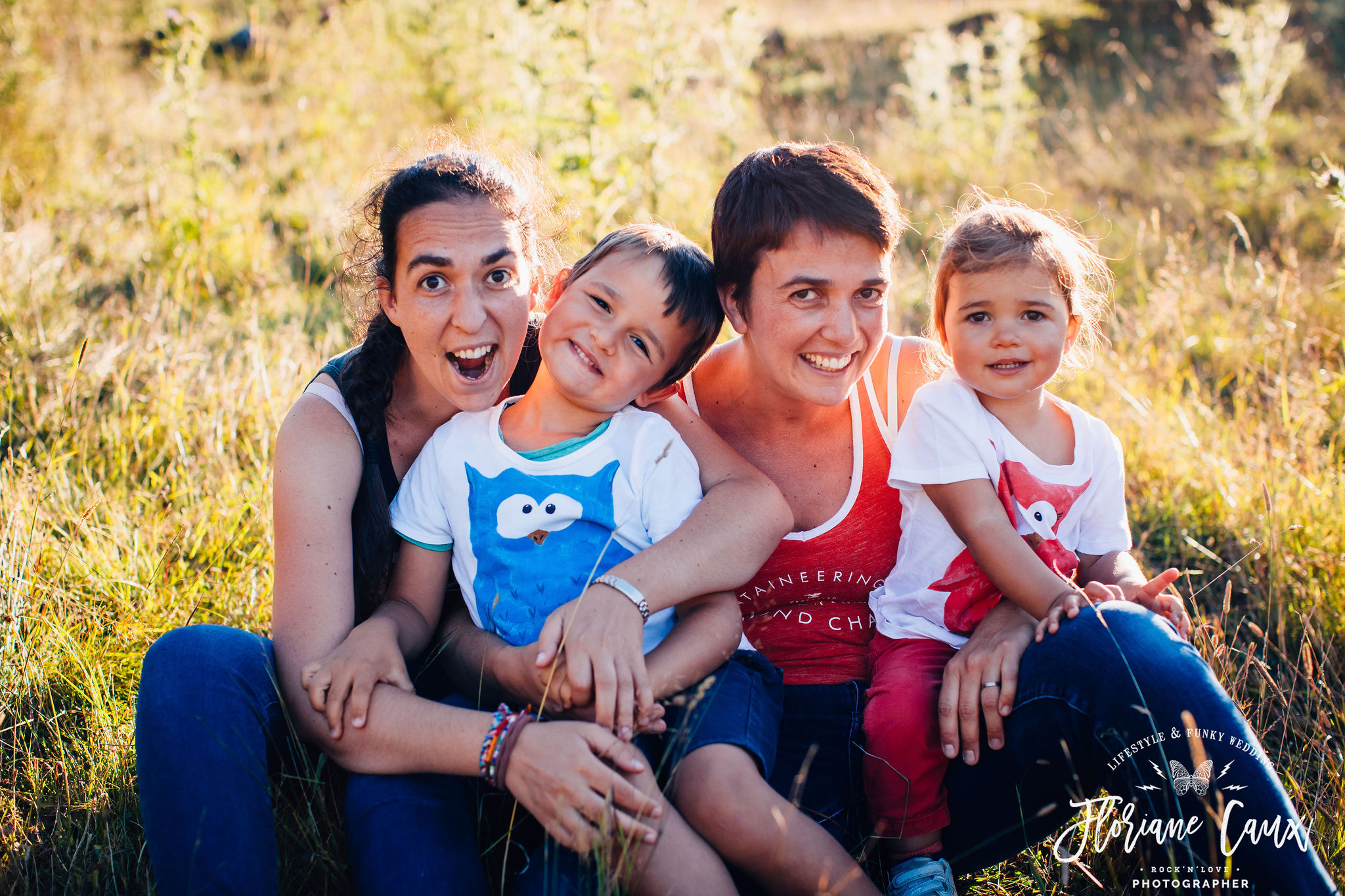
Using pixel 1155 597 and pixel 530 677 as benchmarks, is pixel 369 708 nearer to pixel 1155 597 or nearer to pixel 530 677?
pixel 530 677

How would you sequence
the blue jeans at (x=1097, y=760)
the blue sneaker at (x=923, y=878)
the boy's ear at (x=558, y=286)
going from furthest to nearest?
the boy's ear at (x=558, y=286)
the blue sneaker at (x=923, y=878)
the blue jeans at (x=1097, y=760)

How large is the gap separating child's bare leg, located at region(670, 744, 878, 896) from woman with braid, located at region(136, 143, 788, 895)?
103 millimetres

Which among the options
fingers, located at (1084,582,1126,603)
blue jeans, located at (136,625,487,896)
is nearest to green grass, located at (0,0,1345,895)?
blue jeans, located at (136,625,487,896)

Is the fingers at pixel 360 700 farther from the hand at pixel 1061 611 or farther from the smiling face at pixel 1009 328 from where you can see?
the smiling face at pixel 1009 328

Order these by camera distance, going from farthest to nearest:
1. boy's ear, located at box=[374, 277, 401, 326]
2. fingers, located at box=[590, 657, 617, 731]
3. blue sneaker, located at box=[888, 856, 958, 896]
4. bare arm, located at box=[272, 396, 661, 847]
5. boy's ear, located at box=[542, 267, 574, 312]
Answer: boy's ear, located at box=[542, 267, 574, 312] → boy's ear, located at box=[374, 277, 401, 326] → blue sneaker, located at box=[888, 856, 958, 896] → fingers, located at box=[590, 657, 617, 731] → bare arm, located at box=[272, 396, 661, 847]

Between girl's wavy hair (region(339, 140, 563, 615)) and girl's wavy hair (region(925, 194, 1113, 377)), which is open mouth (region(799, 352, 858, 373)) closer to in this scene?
girl's wavy hair (region(925, 194, 1113, 377))

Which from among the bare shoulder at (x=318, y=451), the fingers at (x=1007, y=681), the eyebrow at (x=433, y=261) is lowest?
the fingers at (x=1007, y=681)

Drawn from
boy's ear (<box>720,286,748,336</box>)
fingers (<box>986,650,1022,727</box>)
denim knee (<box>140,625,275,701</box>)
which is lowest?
fingers (<box>986,650,1022,727</box>)

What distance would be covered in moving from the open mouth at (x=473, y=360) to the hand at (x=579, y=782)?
2.88ft

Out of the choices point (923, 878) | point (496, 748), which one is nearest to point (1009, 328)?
point (923, 878)

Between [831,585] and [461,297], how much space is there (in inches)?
45.1

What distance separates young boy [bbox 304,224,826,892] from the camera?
2.01m

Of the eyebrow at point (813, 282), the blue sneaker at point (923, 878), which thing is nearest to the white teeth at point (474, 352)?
the eyebrow at point (813, 282)

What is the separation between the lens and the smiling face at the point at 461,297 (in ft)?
7.04
